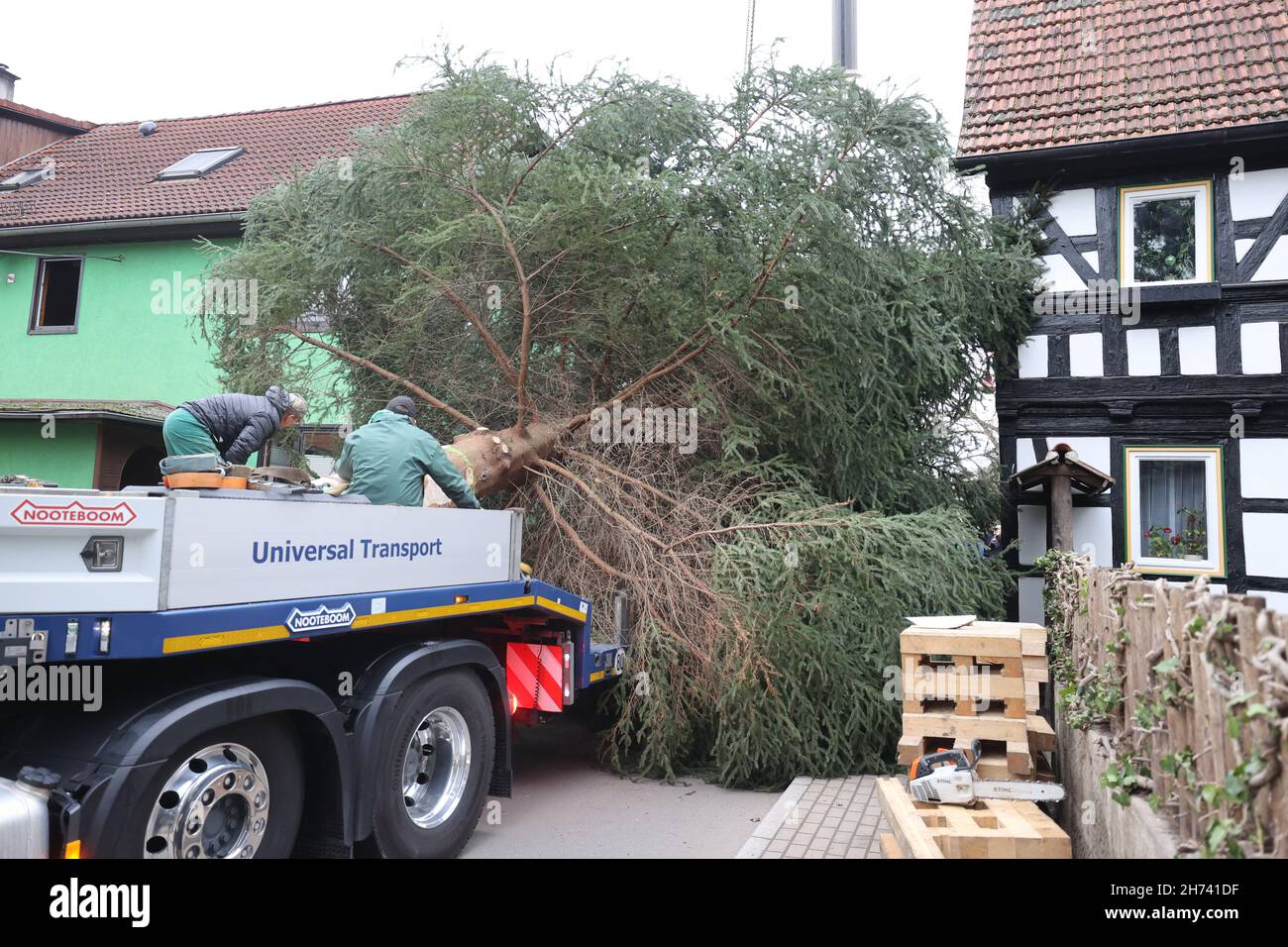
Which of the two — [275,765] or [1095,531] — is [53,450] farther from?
[1095,531]

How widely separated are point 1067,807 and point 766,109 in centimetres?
570

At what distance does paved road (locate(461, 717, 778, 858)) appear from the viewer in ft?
17.6

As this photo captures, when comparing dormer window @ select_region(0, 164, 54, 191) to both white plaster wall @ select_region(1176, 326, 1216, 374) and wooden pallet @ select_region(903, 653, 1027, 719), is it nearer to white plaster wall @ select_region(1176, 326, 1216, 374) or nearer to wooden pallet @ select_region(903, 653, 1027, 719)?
wooden pallet @ select_region(903, 653, 1027, 719)

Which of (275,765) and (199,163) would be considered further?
(199,163)

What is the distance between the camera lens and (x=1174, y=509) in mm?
10609

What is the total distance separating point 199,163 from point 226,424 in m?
14.8

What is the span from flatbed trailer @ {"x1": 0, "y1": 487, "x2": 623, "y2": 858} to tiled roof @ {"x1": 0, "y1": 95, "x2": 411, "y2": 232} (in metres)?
12.5

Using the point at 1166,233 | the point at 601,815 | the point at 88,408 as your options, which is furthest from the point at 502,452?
the point at 88,408

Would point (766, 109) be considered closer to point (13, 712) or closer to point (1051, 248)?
point (1051, 248)

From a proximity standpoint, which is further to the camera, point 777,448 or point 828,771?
point 777,448

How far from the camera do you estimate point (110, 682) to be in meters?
3.48

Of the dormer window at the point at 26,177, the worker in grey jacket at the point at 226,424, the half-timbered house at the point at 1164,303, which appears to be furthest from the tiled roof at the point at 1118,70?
the dormer window at the point at 26,177
